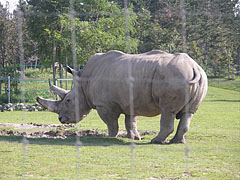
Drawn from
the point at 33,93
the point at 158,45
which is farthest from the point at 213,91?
the point at 33,93

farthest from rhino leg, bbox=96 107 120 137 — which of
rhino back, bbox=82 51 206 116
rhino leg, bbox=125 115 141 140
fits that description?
rhino leg, bbox=125 115 141 140

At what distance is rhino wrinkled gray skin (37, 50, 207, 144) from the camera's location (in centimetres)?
763

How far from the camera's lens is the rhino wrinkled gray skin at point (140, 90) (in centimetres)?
763

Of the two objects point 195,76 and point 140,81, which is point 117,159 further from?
point 195,76

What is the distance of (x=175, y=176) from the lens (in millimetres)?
5656

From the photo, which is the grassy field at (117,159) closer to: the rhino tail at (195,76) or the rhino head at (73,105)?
the rhino head at (73,105)

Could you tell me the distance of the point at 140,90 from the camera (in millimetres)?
8094

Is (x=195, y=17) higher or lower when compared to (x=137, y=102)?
higher

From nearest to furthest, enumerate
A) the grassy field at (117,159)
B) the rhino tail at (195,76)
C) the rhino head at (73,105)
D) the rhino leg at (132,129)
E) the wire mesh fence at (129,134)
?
the grassy field at (117,159) < the wire mesh fence at (129,134) < the rhino tail at (195,76) < the rhino leg at (132,129) < the rhino head at (73,105)

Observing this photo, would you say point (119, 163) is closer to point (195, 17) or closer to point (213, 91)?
point (195, 17)

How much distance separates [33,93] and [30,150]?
13.1 metres

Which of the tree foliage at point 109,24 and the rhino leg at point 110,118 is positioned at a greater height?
the tree foliage at point 109,24

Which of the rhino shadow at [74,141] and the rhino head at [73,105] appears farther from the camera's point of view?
the rhino head at [73,105]

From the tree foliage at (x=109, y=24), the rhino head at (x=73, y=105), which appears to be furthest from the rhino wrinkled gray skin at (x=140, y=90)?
the tree foliage at (x=109, y=24)
